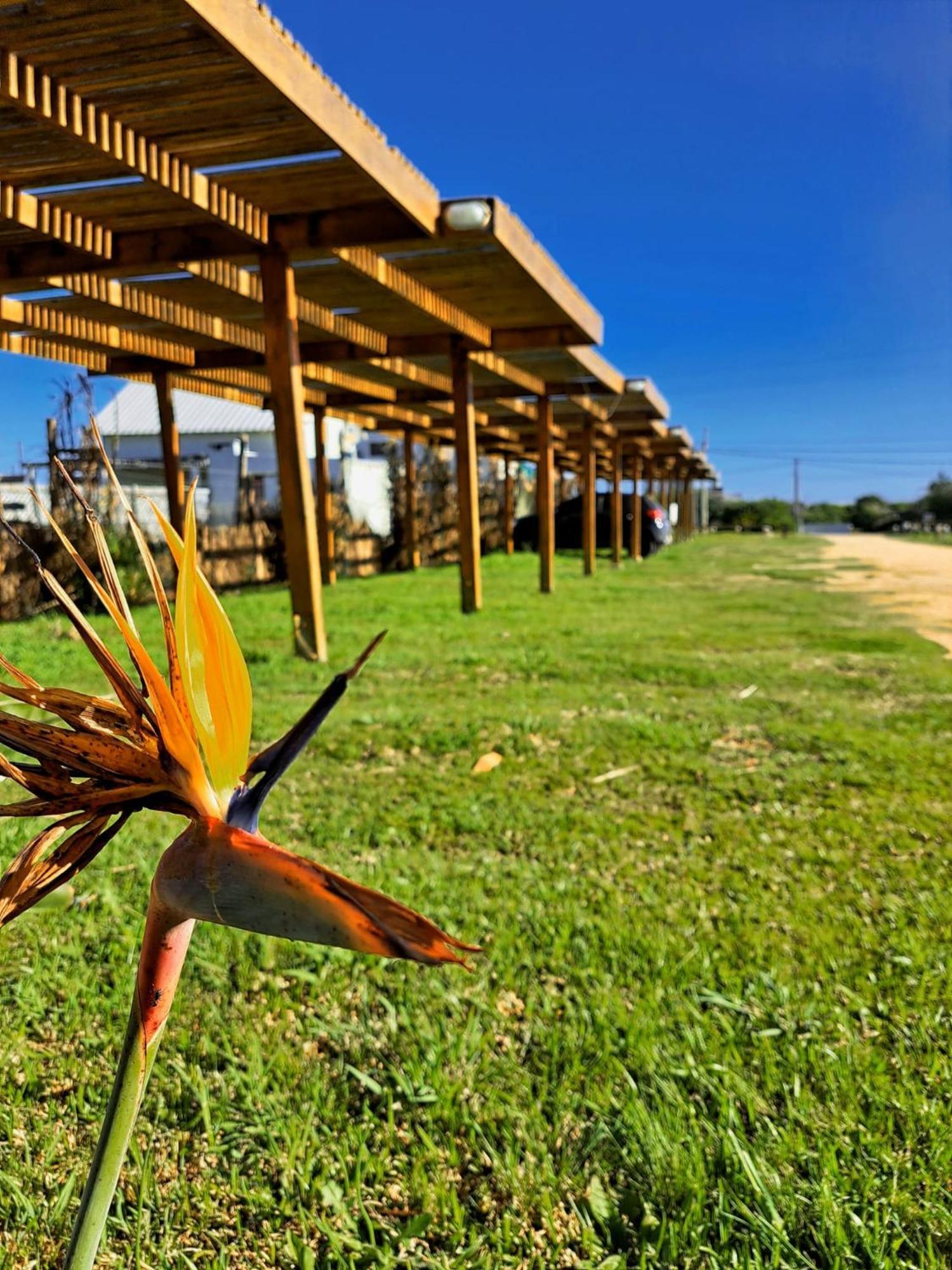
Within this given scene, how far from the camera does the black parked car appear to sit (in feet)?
80.2

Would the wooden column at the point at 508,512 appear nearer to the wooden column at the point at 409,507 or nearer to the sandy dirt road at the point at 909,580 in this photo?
the wooden column at the point at 409,507

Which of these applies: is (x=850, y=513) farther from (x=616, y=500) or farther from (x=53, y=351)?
(x=53, y=351)

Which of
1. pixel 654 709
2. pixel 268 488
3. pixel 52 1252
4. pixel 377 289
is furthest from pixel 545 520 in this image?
pixel 268 488

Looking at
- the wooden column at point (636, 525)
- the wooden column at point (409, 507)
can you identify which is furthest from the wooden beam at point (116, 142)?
the wooden column at point (636, 525)

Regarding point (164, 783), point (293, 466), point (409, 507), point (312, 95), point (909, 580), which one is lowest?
point (909, 580)

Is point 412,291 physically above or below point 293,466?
above

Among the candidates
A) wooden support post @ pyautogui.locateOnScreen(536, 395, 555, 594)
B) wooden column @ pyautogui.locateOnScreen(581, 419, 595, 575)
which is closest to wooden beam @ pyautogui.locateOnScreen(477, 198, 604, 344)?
wooden support post @ pyautogui.locateOnScreen(536, 395, 555, 594)

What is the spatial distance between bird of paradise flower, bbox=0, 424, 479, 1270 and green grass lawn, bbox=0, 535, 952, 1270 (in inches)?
43.3

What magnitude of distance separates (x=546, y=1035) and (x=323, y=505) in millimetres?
14356

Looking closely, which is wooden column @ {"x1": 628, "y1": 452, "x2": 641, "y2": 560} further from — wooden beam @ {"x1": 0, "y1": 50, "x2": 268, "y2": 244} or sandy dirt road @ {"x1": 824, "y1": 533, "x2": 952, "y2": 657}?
wooden beam @ {"x1": 0, "y1": 50, "x2": 268, "y2": 244}

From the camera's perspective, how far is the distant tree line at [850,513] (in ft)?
228

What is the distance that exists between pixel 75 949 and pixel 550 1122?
136 centimetres

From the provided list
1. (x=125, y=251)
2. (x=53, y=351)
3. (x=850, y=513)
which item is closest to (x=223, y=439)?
(x=53, y=351)

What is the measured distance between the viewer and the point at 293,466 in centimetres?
720
